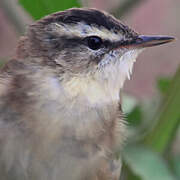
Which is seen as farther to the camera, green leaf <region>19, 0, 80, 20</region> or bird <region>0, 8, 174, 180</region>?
green leaf <region>19, 0, 80, 20</region>

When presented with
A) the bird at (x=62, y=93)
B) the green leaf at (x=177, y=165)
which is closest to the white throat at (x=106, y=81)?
the bird at (x=62, y=93)

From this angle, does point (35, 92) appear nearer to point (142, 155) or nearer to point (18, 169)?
point (18, 169)

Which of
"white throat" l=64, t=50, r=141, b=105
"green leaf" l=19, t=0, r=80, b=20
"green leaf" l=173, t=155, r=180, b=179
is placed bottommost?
"green leaf" l=173, t=155, r=180, b=179

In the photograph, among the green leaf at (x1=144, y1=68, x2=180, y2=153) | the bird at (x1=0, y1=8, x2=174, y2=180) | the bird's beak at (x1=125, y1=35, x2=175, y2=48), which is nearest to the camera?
Answer: the bird at (x1=0, y1=8, x2=174, y2=180)

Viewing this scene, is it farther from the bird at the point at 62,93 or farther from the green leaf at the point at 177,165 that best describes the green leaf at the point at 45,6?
the green leaf at the point at 177,165

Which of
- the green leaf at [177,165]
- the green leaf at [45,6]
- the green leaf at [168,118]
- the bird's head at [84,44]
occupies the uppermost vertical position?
the green leaf at [45,6]

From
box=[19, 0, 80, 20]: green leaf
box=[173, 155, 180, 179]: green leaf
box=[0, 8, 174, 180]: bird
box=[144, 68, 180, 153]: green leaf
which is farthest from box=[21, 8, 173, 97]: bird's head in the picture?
box=[173, 155, 180, 179]: green leaf

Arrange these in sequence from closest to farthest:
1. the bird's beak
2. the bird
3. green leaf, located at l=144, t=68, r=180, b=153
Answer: the bird, the bird's beak, green leaf, located at l=144, t=68, r=180, b=153

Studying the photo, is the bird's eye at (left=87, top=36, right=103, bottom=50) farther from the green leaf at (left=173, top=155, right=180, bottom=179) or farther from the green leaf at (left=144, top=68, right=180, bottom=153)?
the green leaf at (left=173, top=155, right=180, bottom=179)
